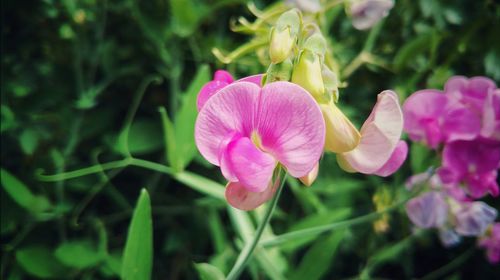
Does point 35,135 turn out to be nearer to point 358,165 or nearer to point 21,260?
point 21,260

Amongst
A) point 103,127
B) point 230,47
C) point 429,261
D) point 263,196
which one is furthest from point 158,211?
point 429,261

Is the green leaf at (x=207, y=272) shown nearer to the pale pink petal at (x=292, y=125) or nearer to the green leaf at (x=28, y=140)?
the pale pink petal at (x=292, y=125)

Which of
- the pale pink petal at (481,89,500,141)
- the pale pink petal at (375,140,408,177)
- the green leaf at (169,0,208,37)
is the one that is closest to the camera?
the pale pink petal at (375,140,408,177)

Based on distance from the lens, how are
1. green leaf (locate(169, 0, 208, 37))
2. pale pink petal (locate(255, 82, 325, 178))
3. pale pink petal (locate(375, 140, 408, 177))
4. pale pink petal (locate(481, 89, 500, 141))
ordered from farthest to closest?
1. green leaf (locate(169, 0, 208, 37))
2. pale pink petal (locate(481, 89, 500, 141))
3. pale pink petal (locate(375, 140, 408, 177))
4. pale pink petal (locate(255, 82, 325, 178))

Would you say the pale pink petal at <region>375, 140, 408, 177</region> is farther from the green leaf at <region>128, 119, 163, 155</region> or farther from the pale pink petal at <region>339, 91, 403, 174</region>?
the green leaf at <region>128, 119, 163, 155</region>

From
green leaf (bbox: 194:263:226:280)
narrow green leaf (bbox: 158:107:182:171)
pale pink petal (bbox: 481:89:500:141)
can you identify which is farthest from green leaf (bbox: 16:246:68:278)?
pale pink petal (bbox: 481:89:500:141)

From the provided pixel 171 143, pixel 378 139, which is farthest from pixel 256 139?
pixel 171 143
